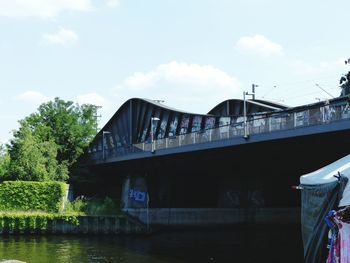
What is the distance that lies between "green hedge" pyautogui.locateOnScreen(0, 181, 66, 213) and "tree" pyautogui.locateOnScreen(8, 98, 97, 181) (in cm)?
671

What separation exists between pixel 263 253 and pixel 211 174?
20.9m

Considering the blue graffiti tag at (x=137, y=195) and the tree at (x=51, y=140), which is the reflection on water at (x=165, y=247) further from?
the tree at (x=51, y=140)

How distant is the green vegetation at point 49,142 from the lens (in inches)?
2505

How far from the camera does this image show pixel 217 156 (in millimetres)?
46250

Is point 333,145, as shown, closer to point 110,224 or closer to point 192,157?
point 192,157

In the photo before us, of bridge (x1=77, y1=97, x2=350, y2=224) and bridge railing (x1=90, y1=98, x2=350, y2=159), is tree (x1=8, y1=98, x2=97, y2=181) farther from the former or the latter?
bridge railing (x1=90, y1=98, x2=350, y2=159)

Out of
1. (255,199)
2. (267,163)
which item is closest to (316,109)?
(267,163)

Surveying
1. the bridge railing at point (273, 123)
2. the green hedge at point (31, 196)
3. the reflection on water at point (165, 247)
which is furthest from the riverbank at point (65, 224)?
the bridge railing at point (273, 123)

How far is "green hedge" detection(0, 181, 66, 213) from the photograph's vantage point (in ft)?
182

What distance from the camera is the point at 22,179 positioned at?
6275 centimetres

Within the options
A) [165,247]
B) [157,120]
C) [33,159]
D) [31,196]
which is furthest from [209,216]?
[33,159]

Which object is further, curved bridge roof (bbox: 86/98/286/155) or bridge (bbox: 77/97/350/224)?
curved bridge roof (bbox: 86/98/286/155)

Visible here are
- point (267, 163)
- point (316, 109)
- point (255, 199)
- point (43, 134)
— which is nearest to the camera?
point (316, 109)

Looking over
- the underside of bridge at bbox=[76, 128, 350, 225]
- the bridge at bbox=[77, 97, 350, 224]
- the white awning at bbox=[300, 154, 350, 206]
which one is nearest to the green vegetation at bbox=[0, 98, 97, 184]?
the bridge at bbox=[77, 97, 350, 224]
